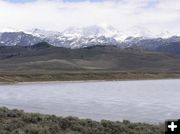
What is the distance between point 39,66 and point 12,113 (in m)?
153

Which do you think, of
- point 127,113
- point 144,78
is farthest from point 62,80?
point 127,113

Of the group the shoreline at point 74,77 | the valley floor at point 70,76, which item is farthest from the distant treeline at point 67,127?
the valley floor at point 70,76

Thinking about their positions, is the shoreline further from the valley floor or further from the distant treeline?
the distant treeline

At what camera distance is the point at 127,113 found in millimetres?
36594

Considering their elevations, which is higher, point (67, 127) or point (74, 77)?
point (74, 77)

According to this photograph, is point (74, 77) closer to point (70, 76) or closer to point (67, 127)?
point (70, 76)

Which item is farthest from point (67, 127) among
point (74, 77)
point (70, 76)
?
point (70, 76)

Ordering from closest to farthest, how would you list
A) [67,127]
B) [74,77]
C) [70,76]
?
[67,127] < [74,77] < [70,76]

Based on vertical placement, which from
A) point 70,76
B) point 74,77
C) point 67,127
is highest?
point 70,76

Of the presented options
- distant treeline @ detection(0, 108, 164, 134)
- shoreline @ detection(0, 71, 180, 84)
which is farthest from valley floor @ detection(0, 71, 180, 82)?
distant treeline @ detection(0, 108, 164, 134)

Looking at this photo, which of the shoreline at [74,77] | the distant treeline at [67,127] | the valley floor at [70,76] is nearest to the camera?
the distant treeline at [67,127]

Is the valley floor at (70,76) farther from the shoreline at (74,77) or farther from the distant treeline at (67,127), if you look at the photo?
the distant treeline at (67,127)

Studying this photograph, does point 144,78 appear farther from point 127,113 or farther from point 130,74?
point 127,113

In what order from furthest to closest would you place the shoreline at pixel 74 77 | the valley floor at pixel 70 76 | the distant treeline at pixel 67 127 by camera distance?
the valley floor at pixel 70 76, the shoreline at pixel 74 77, the distant treeline at pixel 67 127
